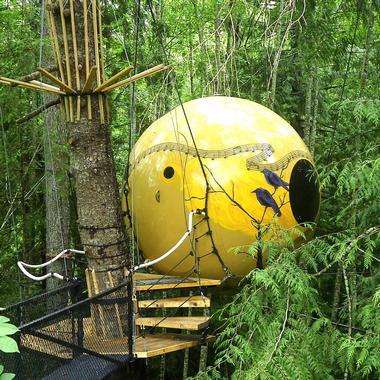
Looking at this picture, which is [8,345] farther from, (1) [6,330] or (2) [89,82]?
(2) [89,82]

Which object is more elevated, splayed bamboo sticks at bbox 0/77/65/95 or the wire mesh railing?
splayed bamboo sticks at bbox 0/77/65/95

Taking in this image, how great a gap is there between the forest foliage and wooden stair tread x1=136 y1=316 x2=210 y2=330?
197 mm

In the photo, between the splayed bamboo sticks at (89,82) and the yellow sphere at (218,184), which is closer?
the splayed bamboo sticks at (89,82)

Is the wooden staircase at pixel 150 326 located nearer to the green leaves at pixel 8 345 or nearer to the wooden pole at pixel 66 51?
the wooden pole at pixel 66 51

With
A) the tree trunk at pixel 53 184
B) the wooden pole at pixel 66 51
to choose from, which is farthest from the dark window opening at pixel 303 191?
the tree trunk at pixel 53 184

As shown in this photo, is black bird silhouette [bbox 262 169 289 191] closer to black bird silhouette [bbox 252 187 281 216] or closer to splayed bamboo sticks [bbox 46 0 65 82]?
black bird silhouette [bbox 252 187 281 216]

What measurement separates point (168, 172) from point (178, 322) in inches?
47.1

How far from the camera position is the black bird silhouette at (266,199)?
4145mm

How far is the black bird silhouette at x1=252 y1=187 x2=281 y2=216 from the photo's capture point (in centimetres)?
414

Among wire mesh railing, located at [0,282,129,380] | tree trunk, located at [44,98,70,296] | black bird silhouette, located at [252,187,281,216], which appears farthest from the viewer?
tree trunk, located at [44,98,70,296]

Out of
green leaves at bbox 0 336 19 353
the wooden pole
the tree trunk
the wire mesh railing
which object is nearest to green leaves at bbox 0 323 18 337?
green leaves at bbox 0 336 19 353

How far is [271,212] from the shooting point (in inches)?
164

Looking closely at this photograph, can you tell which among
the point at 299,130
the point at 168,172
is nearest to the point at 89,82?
the point at 168,172

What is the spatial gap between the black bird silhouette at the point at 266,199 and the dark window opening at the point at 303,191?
19 cm
